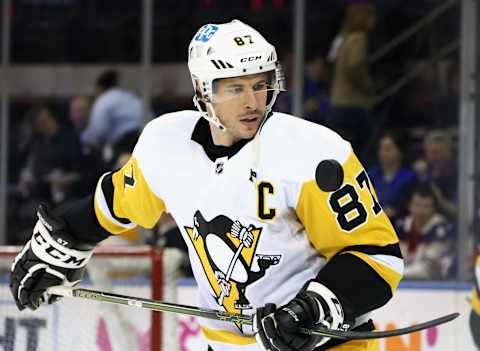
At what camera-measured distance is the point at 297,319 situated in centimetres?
256

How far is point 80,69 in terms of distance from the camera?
6.52 m

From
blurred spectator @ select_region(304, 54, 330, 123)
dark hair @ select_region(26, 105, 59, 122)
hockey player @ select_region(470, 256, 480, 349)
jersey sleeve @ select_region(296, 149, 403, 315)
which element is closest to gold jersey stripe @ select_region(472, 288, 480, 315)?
hockey player @ select_region(470, 256, 480, 349)

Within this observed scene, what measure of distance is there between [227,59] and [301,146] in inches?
10.3

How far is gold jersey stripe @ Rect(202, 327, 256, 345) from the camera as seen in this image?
2.88 m

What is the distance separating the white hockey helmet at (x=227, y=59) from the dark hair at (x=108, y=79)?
3556mm

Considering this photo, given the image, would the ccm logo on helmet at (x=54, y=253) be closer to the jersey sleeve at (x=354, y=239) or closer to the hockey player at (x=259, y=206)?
the hockey player at (x=259, y=206)

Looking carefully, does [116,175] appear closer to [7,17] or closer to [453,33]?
[453,33]

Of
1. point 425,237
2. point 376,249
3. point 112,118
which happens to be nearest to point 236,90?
point 376,249

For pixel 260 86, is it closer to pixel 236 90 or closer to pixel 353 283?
pixel 236 90

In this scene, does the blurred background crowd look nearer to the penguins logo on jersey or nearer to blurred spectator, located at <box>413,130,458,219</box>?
blurred spectator, located at <box>413,130,458,219</box>

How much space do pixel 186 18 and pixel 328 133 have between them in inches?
142

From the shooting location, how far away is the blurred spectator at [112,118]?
630cm

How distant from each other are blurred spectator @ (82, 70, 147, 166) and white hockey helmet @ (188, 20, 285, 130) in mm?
3397

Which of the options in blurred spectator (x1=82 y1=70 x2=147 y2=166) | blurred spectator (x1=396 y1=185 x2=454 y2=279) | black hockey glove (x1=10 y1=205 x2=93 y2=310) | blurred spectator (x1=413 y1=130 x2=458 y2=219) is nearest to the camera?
black hockey glove (x1=10 y1=205 x2=93 y2=310)
